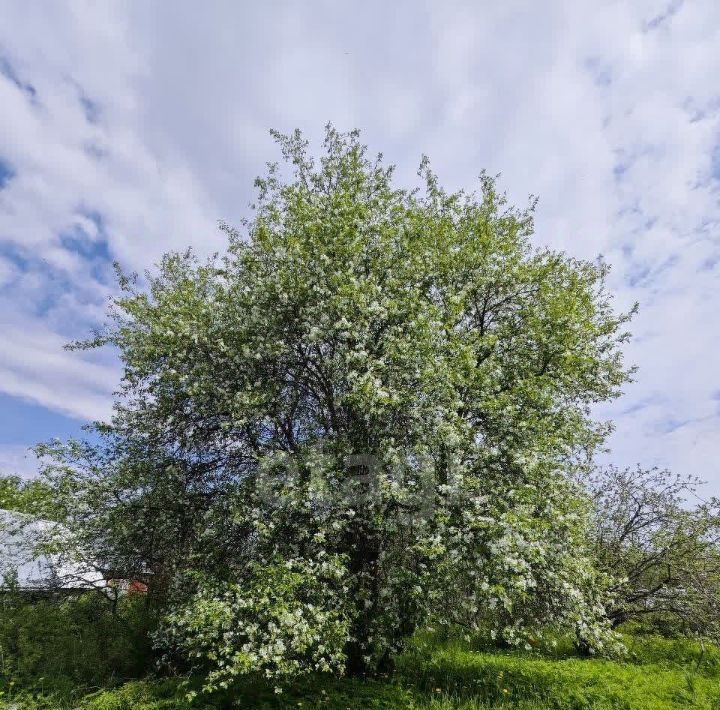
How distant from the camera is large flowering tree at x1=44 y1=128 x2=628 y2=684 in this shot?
1014 centimetres

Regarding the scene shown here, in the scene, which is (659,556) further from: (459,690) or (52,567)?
(52,567)

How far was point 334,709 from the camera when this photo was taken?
434 inches

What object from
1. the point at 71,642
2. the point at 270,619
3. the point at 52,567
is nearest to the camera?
the point at 270,619

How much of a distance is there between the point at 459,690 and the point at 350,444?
7532 millimetres

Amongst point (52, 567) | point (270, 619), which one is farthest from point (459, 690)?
point (52, 567)

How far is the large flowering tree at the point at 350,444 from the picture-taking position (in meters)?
10.1

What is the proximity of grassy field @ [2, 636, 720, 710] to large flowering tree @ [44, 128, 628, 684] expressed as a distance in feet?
3.60

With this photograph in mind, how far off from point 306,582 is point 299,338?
5.92m

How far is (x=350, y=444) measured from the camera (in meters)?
11.9

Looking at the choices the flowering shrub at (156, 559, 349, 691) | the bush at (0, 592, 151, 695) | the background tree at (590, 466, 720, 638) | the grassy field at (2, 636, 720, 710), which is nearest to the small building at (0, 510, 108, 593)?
the bush at (0, 592, 151, 695)

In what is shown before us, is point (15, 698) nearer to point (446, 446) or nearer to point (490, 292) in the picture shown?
point (446, 446)

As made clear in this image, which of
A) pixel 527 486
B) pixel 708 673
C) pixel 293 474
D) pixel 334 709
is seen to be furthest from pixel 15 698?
pixel 708 673

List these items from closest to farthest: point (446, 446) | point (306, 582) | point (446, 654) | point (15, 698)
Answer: point (306, 582) → point (446, 446) → point (15, 698) → point (446, 654)

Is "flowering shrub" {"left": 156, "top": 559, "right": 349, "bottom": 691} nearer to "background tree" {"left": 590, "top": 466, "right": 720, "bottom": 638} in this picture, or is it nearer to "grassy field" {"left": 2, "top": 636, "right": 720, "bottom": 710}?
"grassy field" {"left": 2, "top": 636, "right": 720, "bottom": 710}
